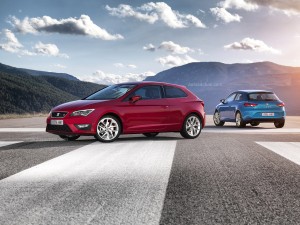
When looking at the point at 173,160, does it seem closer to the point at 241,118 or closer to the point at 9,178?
the point at 9,178

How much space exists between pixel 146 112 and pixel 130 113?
1.54ft

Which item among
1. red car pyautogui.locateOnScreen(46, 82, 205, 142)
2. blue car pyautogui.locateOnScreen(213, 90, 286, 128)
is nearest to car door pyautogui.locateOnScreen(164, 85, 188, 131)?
red car pyautogui.locateOnScreen(46, 82, 205, 142)

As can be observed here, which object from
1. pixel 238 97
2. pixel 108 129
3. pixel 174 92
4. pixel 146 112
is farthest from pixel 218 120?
pixel 108 129

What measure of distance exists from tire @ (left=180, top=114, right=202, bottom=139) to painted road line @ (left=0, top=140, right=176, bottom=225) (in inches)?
145

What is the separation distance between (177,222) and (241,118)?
45.5ft

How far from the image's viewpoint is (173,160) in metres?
7.38

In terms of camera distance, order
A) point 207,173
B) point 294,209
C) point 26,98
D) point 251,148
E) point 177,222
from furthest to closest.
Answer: point 26,98, point 251,148, point 207,173, point 294,209, point 177,222

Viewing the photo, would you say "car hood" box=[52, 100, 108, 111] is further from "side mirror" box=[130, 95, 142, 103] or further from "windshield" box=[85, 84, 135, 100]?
"side mirror" box=[130, 95, 142, 103]

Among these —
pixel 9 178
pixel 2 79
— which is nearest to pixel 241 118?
pixel 9 178

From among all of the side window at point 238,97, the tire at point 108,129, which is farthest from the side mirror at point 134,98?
the side window at point 238,97

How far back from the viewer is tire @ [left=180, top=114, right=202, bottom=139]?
11.6 meters

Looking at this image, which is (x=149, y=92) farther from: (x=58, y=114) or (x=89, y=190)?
(x=89, y=190)

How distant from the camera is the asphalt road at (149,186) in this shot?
3.75 m

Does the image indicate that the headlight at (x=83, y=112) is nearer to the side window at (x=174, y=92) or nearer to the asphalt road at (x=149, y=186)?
the asphalt road at (x=149, y=186)
